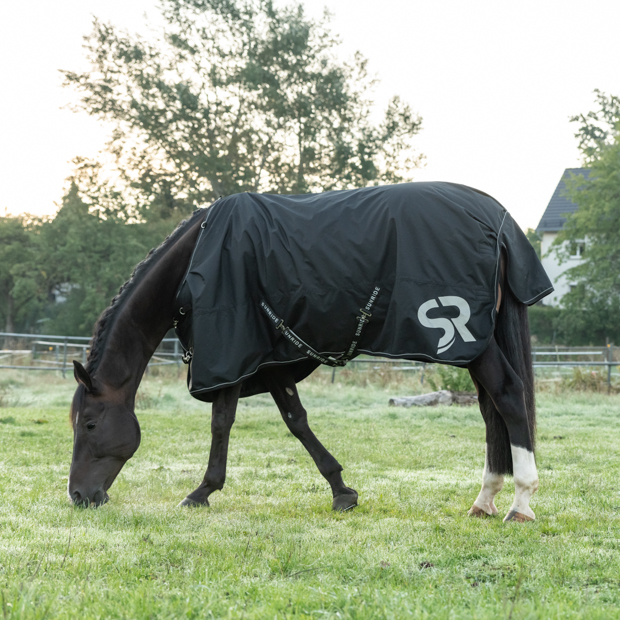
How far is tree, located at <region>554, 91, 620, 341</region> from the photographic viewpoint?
27406 millimetres

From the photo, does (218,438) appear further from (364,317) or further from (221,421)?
(364,317)

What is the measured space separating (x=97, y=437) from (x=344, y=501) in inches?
63.1

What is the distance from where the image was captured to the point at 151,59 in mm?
26047

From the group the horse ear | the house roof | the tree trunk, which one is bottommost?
the tree trunk

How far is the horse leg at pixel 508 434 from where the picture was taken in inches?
142

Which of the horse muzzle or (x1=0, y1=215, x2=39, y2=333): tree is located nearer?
the horse muzzle

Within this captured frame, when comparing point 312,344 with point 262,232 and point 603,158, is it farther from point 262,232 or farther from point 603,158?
point 603,158

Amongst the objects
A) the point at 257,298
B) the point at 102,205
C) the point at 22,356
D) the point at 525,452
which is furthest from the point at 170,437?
the point at 102,205

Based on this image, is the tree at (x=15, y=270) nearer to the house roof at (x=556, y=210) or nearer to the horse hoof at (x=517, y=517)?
the house roof at (x=556, y=210)

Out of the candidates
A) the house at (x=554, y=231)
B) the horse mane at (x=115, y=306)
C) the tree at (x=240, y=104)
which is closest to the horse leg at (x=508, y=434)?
the horse mane at (x=115, y=306)

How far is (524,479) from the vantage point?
3.60m

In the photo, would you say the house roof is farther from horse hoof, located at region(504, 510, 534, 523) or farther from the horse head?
the horse head

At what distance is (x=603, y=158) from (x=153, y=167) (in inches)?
754

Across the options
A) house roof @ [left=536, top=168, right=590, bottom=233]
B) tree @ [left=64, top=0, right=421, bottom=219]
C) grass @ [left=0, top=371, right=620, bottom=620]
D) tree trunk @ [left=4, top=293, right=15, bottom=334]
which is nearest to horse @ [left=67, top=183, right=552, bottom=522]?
grass @ [left=0, top=371, right=620, bottom=620]
